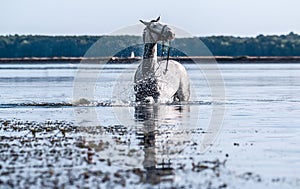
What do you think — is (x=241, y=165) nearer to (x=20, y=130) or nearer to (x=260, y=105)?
(x=20, y=130)

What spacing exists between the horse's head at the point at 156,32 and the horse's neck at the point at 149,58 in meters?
0.24

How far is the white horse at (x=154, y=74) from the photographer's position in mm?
29359

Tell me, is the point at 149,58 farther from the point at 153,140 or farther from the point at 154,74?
the point at 153,140

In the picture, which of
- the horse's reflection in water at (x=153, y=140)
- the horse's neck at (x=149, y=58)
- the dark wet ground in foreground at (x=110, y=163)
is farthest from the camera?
the horse's neck at (x=149, y=58)

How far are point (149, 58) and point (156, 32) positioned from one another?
3.56 ft

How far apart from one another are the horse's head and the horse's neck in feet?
0.79

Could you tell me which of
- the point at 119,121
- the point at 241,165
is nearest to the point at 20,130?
the point at 119,121

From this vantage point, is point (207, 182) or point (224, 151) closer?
point (207, 182)

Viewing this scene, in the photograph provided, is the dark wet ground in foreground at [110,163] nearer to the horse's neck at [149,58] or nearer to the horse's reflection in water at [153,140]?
the horse's reflection in water at [153,140]

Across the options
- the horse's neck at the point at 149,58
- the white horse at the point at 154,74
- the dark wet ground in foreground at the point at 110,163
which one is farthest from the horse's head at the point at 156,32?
the dark wet ground in foreground at the point at 110,163

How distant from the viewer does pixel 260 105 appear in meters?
30.6

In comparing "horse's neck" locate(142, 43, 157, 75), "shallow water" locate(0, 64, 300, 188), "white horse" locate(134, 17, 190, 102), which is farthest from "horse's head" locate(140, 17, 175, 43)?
"shallow water" locate(0, 64, 300, 188)

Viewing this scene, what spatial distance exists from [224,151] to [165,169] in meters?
2.82

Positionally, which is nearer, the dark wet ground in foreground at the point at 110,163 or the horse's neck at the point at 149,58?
the dark wet ground in foreground at the point at 110,163
